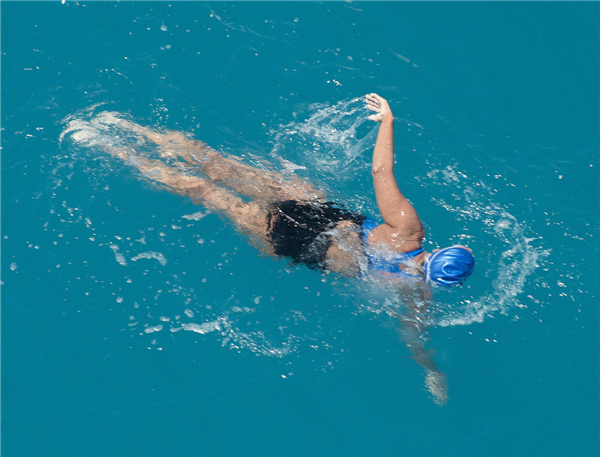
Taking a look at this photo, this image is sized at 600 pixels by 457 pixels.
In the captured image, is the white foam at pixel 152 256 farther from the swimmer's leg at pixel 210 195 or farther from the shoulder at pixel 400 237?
the shoulder at pixel 400 237

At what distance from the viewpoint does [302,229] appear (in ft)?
21.6

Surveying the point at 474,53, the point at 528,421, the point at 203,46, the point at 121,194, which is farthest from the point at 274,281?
the point at 474,53

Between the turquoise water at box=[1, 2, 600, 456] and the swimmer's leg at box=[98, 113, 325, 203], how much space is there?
0.36 metres

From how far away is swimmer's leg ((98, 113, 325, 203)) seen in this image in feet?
23.0

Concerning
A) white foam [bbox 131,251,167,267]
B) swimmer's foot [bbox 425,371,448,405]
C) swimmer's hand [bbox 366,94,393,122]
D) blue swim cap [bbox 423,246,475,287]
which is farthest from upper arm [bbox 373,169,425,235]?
white foam [bbox 131,251,167,267]

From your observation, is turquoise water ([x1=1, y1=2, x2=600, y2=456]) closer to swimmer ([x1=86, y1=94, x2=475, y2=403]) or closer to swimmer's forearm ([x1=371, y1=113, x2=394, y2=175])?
swimmer ([x1=86, y1=94, x2=475, y2=403])

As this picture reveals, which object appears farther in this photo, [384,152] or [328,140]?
[328,140]

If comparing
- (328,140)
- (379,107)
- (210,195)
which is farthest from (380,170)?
(328,140)

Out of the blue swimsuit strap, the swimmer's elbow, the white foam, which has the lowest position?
the blue swimsuit strap

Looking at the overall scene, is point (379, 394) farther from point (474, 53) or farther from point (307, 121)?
point (474, 53)

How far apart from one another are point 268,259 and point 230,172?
139 cm

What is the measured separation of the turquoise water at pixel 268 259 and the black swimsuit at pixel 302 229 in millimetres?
430

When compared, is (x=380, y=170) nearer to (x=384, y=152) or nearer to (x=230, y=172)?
(x=384, y=152)

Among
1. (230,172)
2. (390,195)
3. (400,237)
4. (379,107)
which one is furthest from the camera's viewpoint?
(230,172)
